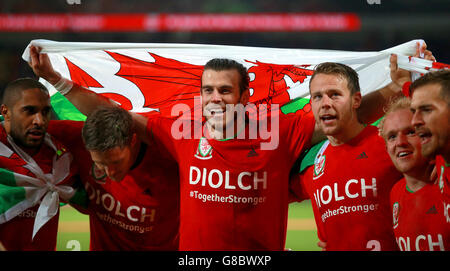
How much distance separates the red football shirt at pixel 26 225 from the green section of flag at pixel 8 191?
4 cm

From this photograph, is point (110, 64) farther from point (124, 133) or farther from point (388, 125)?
point (388, 125)

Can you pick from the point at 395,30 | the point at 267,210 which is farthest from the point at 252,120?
the point at 395,30

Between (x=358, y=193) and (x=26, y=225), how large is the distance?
189 cm

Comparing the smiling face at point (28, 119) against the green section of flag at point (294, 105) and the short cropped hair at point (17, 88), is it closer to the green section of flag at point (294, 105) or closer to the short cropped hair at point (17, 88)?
the short cropped hair at point (17, 88)

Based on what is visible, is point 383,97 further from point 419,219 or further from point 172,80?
point 172,80

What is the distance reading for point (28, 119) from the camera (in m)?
2.70

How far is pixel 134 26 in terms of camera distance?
22.7 feet

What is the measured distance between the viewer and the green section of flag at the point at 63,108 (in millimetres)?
3051

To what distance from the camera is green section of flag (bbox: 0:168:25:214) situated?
2666 millimetres

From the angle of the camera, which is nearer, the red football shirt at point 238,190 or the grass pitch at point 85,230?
the red football shirt at point 238,190

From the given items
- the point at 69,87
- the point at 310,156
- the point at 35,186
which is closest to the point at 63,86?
the point at 69,87

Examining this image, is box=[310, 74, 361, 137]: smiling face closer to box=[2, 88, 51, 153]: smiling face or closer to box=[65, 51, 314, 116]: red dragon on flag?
box=[65, 51, 314, 116]: red dragon on flag

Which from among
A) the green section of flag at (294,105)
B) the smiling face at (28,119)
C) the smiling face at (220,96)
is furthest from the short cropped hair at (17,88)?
the green section of flag at (294,105)
